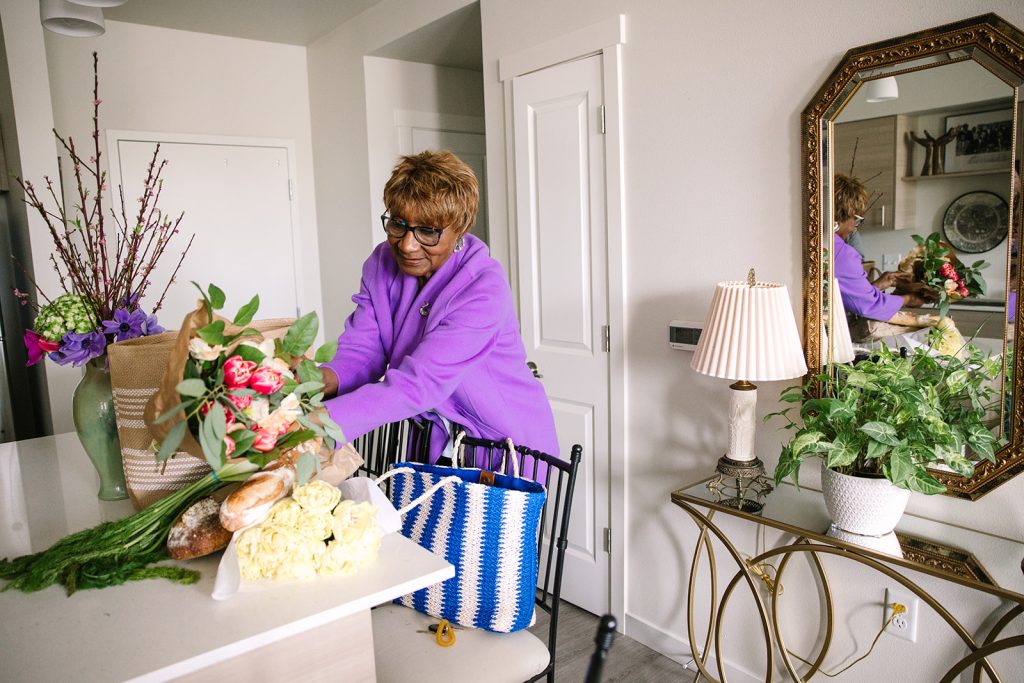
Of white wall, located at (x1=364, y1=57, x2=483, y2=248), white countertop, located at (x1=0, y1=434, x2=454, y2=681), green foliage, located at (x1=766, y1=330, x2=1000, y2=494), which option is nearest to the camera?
white countertop, located at (x1=0, y1=434, x2=454, y2=681)

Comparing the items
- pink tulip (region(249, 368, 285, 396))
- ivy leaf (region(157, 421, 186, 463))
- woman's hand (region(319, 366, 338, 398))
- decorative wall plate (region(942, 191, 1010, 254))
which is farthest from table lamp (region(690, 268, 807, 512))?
ivy leaf (region(157, 421, 186, 463))

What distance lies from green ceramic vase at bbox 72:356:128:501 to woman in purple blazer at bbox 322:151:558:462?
46 cm

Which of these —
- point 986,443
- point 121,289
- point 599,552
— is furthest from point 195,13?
point 986,443

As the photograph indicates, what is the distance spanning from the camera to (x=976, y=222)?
1.68 meters

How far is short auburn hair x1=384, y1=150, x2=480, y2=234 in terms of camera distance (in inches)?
65.6

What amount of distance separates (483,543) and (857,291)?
1200 millimetres

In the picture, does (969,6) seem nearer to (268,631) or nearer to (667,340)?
(667,340)

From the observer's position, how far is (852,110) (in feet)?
6.15

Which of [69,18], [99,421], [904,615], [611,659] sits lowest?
[611,659]

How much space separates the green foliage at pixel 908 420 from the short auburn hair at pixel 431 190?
3.13ft

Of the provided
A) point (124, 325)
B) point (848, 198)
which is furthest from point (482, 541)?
point (848, 198)

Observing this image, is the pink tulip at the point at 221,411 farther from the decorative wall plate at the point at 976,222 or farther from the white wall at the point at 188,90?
the white wall at the point at 188,90

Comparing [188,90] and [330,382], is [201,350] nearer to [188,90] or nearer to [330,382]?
[330,382]

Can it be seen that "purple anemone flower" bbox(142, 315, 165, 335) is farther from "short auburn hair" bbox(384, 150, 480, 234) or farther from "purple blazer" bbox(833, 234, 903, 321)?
"purple blazer" bbox(833, 234, 903, 321)
